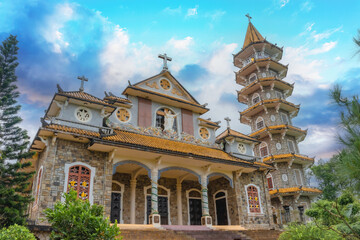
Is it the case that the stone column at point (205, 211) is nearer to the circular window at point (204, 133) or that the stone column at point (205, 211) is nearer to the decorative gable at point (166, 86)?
the circular window at point (204, 133)

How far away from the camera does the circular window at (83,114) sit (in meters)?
14.6

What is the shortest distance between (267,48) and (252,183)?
20.4 meters

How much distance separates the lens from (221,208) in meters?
18.7

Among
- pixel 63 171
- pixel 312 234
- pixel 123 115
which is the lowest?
pixel 312 234

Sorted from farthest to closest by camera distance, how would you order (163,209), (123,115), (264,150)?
(264,150) → (163,209) → (123,115)

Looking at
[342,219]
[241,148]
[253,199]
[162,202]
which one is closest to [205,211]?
[162,202]

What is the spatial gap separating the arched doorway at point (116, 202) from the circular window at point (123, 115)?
389cm

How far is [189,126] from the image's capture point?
19547 mm

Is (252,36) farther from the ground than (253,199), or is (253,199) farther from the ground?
(252,36)

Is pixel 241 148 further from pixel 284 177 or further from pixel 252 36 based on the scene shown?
pixel 252 36

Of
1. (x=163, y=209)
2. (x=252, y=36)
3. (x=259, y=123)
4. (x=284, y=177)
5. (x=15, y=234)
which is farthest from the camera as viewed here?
(x=252, y=36)

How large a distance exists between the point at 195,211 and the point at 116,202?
5751mm

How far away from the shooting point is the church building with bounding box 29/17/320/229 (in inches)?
515

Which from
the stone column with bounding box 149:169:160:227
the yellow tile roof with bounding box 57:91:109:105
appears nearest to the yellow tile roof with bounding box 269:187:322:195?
the stone column with bounding box 149:169:160:227
